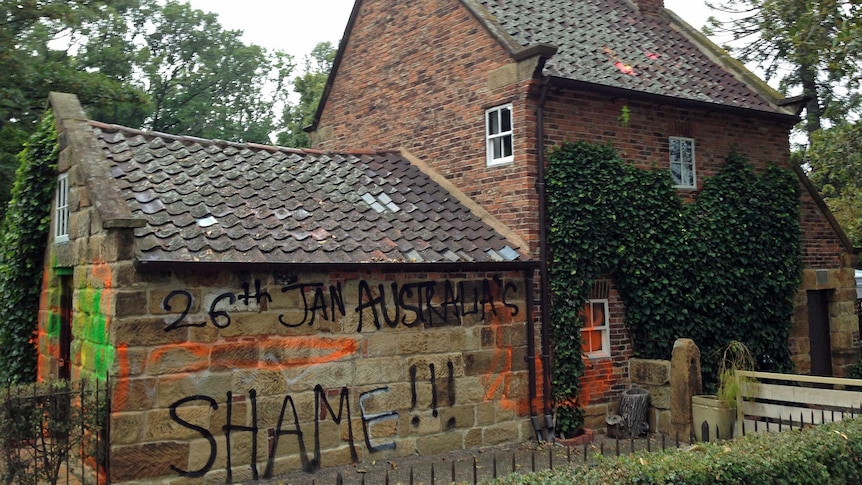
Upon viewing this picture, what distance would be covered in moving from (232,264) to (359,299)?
1815mm

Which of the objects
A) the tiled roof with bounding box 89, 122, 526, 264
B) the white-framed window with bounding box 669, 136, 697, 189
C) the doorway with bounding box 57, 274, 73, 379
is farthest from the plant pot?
the doorway with bounding box 57, 274, 73, 379

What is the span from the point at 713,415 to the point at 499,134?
5.43 m

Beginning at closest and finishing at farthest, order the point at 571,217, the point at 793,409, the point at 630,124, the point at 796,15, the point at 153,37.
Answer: the point at 793,409 → the point at 571,217 → the point at 630,124 → the point at 796,15 → the point at 153,37

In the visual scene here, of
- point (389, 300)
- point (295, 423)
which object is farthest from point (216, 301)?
point (389, 300)

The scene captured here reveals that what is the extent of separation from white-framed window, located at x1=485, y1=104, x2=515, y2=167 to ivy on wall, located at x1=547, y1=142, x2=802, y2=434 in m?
0.81

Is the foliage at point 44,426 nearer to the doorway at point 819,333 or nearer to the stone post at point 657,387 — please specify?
the stone post at point 657,387

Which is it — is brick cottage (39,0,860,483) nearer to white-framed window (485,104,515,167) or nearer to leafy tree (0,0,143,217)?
white-framed window (485,104,515,167)

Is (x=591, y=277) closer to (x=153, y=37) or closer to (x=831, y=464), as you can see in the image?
(x=831, y=464)

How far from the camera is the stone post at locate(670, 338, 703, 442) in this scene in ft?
34.7

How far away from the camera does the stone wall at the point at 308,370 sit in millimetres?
7789

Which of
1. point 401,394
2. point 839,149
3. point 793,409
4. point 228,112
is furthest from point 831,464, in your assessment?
point 228,112

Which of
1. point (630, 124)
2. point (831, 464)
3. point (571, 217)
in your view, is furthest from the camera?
point (630, 124)

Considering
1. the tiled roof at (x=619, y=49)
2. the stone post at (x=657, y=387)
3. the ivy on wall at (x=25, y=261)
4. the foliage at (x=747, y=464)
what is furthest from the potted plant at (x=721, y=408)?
the ivy on wall at (x=25, y=261)

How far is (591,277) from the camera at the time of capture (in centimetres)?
1143
